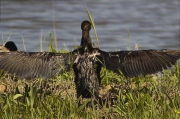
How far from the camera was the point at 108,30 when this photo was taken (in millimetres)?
17859

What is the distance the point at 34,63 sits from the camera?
718 cm

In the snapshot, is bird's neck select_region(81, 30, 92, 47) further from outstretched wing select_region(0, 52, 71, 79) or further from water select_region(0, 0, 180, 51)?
water select_region(0, 0, 180, 51)

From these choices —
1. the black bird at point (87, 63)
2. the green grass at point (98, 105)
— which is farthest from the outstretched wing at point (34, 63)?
the green grass at point (98, 105)

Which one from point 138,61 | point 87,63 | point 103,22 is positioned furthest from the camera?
point 103,22

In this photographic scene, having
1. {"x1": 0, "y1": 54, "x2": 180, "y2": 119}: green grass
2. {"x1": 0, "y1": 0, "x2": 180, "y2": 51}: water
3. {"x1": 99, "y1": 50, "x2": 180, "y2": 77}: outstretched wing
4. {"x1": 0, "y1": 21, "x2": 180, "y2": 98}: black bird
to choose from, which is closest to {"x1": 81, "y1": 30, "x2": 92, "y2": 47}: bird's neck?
{"x1": 0, "y1": 21, "x2": 180, "y2": 98}: black bird

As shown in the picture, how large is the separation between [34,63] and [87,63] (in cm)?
62

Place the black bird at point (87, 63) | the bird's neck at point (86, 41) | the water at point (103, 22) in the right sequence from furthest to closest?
the water at point (103, 22), the bird's neck at point (86, 41), the black bird at point (87, 63)

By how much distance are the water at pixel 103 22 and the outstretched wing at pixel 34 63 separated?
6.66 meters

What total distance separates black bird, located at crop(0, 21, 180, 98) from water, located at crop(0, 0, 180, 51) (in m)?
6.68


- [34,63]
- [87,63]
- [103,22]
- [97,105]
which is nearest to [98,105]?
[97,105]

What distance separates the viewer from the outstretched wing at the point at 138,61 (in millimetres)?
7031

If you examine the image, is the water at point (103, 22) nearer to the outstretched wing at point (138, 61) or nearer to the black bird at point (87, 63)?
the black bird at point (87, 63)

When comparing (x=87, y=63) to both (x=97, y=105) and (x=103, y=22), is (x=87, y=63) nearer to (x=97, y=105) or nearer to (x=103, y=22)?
(x=97, y=105)

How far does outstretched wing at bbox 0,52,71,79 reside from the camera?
7.12m
